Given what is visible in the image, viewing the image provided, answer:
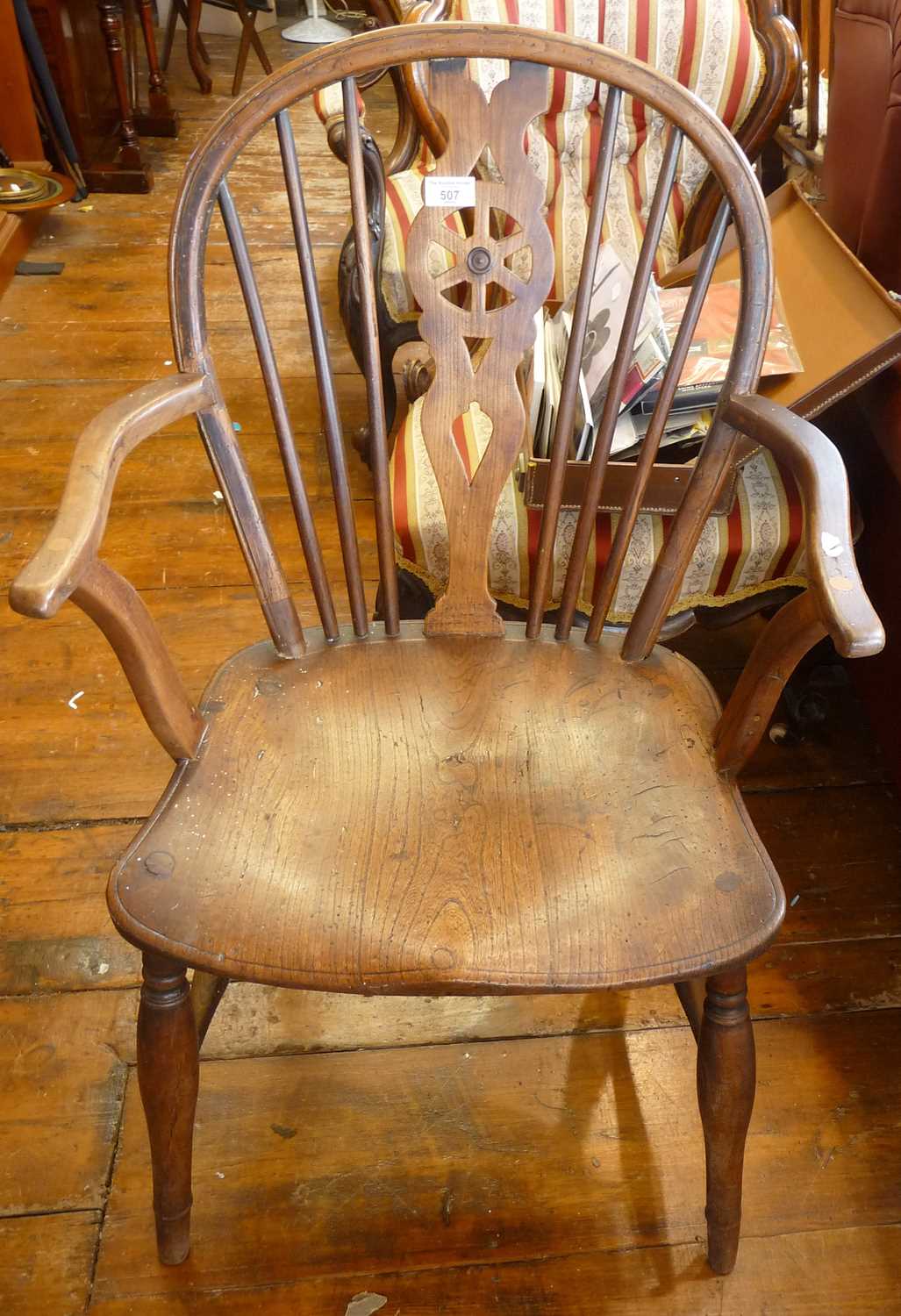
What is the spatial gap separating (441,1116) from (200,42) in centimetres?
433

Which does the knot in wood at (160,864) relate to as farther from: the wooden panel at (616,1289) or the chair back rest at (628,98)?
the chair back rest at (628,98)

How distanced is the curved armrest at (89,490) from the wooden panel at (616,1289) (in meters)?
0.73

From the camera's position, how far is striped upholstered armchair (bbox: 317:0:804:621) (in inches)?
54.2

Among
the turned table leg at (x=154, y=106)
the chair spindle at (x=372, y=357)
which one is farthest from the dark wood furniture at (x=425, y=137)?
the turned table leg at (x=154, y=106)

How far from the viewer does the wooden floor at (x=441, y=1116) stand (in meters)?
1.09

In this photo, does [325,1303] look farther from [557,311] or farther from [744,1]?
[744,1]

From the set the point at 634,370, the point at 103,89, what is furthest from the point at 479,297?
the point at 103,89

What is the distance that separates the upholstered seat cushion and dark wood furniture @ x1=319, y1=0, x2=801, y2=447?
22cm

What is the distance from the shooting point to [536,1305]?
1075mm

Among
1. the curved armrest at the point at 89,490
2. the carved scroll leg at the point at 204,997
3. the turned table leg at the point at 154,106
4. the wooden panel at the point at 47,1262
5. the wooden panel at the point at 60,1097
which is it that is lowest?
the wooden panel at the point at 47,1262

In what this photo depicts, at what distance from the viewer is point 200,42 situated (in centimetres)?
432

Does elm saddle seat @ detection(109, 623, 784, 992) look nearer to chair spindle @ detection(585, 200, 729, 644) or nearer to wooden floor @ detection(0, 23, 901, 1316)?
chair spindle @ detection(585, 200, 729, 644)

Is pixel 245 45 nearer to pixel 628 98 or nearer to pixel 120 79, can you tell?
pixel 120 79

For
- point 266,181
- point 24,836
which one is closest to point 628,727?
point 24,836
